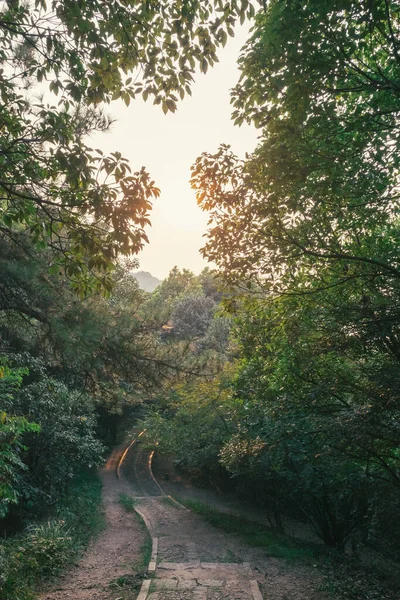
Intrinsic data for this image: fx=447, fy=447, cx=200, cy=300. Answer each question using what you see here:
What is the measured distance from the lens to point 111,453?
34.8 metres

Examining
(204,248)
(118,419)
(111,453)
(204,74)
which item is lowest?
(111,453)

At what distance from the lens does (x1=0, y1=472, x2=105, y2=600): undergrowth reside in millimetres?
8337

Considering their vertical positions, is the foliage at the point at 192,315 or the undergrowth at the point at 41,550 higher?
the foliage at the point at 192,315

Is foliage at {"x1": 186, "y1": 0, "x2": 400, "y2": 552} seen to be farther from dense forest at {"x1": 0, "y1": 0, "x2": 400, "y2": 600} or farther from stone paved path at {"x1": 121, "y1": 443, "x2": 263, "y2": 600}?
stone paved path at {"x1": 121, "y1": 443, "x2": 263, "y2": 600}

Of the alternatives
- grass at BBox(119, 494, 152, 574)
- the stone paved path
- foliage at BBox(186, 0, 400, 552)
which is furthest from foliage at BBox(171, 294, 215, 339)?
foliage at BBox(186, 0, 400, 552)

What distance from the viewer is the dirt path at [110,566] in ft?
29.0

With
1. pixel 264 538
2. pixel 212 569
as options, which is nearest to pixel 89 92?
pixel 212 569

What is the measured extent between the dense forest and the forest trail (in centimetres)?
122

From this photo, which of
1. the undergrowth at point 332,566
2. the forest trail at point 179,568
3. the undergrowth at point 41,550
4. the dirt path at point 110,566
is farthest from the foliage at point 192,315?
the undergrowth at point 332,566

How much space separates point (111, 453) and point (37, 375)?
870 inches

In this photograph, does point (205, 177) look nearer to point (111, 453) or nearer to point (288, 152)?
point (288, 152)

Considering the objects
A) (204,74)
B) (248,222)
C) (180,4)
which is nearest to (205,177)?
(248,222)

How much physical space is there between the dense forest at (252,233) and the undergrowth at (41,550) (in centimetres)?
6

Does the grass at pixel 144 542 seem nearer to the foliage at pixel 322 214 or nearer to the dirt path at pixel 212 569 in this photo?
the dirt path at pixel 212 569
